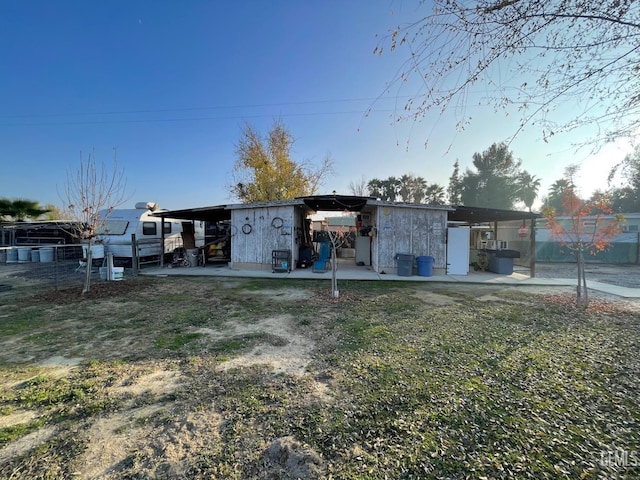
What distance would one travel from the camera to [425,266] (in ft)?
31.4

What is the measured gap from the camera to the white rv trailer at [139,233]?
10961 mm

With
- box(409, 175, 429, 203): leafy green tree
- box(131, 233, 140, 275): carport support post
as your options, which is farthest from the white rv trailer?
box(409, 175, 429, 203): leafy green tree

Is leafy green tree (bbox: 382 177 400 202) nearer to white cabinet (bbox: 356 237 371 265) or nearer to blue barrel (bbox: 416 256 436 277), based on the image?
white cabinet (bbox: 356 237 371 265)

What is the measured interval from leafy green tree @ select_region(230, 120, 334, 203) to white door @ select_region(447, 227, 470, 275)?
1321cm

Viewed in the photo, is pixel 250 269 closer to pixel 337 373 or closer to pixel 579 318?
pixel 337 373

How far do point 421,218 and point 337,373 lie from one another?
27.1 feet

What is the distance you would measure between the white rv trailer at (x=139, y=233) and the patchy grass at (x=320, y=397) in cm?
656

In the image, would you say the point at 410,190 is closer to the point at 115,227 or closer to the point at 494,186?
the point at 494,186

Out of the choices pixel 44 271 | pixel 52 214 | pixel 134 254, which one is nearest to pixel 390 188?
pixel 134 254

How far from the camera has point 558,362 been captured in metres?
3.25

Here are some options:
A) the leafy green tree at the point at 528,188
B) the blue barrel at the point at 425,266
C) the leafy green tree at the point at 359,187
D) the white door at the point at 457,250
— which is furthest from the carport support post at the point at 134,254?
the leafy green tree at the point at 528,188

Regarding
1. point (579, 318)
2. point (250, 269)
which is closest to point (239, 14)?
point (250, 269)

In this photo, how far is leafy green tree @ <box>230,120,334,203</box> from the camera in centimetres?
2030

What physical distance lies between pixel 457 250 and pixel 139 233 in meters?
13.1
